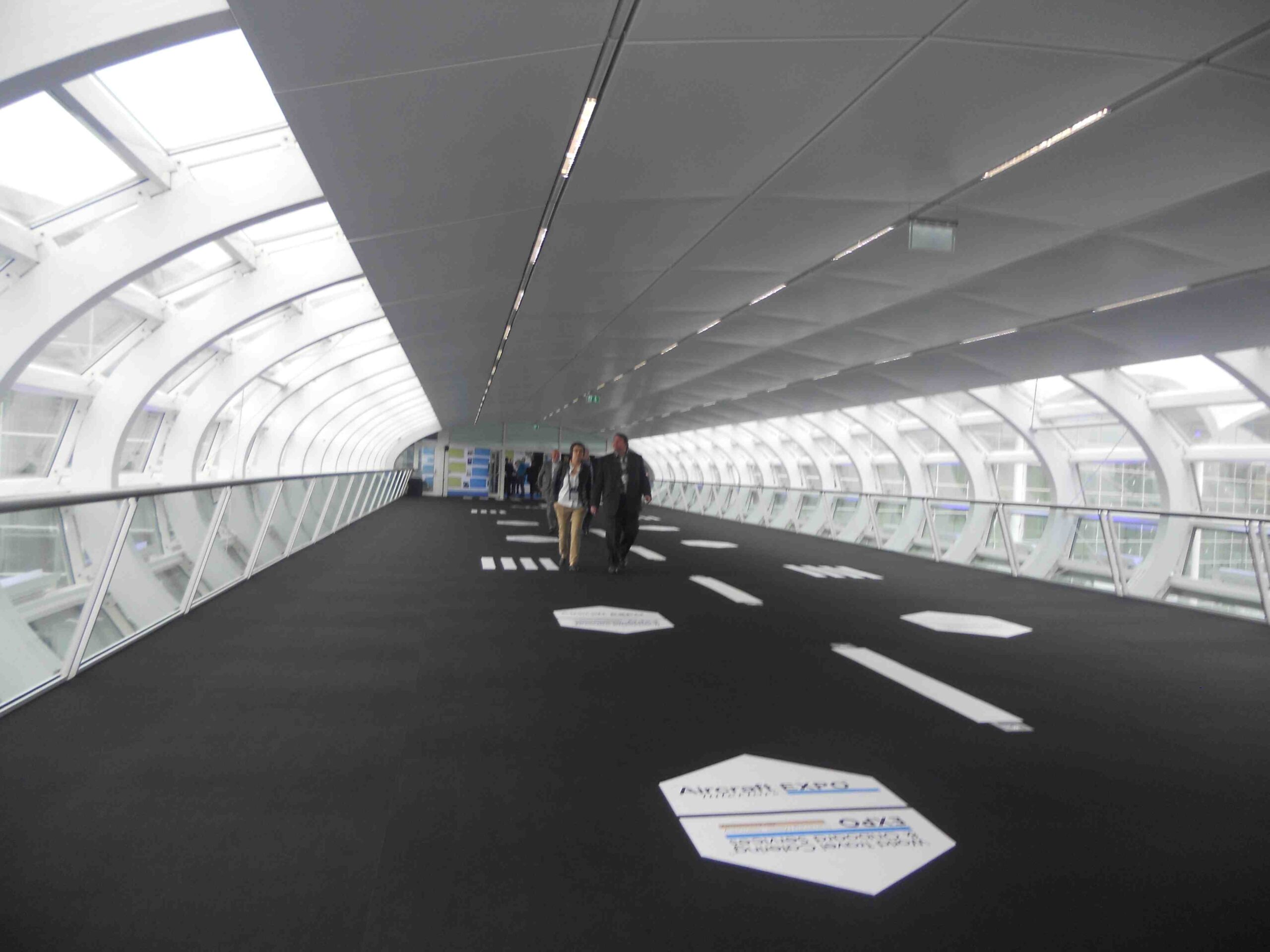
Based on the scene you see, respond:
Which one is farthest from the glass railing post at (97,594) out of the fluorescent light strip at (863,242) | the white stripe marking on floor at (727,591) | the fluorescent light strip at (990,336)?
the fluorescent light strip at (990,336)

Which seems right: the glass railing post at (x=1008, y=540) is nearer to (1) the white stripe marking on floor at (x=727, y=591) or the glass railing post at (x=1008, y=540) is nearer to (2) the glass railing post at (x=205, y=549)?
(1) the white stripe marking on floor at (x=727, y=591)

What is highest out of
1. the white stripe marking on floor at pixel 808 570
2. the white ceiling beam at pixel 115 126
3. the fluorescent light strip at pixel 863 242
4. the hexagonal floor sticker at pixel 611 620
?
the white ceiling beam at pixel 115 126

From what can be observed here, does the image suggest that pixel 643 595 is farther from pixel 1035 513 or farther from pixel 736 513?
pixel 736 513

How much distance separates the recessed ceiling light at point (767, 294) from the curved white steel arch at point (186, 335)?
19.7 feet

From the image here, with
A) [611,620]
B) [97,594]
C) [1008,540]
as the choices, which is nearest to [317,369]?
[611,620]

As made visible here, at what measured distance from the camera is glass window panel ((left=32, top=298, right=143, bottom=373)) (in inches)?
515

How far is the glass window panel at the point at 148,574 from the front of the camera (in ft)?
17.8

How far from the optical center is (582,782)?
3.53 metres

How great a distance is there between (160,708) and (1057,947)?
4116 millimetres

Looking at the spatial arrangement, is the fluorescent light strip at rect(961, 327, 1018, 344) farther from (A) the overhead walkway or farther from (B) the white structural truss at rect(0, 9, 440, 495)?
(B) the white structural truss at rect(0, 9, 440, 495)

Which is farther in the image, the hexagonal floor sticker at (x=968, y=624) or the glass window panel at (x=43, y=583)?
the hexagonal floor sticker at (x=968, y=624)

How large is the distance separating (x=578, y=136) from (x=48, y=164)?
600cm

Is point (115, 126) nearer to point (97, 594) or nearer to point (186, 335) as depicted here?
point (97, 594)

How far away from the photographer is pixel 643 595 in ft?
30.4
